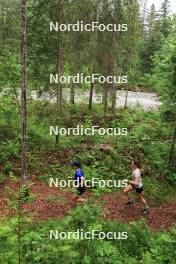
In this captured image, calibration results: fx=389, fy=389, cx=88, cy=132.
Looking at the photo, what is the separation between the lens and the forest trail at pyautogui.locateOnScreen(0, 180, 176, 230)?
1390 centimetres

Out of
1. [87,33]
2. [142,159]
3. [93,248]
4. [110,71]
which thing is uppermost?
[87,33]

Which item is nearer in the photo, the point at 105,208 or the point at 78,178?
the point at 78,178

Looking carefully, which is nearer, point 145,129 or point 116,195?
point 116,195

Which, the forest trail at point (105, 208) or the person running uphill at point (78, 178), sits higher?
the person running uphill at point (78, 178)

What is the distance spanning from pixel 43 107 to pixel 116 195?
768 centimetres

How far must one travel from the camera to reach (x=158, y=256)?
38.2 ft

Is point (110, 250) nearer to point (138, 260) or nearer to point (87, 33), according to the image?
point (138, 260)

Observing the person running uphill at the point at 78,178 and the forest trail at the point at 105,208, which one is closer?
the person running uphill at the point at 78,178

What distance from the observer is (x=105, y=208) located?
1479 centimetres

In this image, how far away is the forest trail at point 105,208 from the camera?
13.9 meters

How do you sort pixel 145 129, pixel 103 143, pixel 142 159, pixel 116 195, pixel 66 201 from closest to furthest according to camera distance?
1. pixel 66 201
2. pixel 116 195
3. pixel 142 159
4. pixel 103 143
5. pixel 145 129

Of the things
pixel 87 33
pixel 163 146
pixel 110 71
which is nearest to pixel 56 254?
pixel 163 146

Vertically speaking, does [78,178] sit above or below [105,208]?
above

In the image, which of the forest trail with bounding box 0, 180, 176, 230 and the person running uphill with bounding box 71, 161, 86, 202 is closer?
the person running uphill with bounding box 71, 161, 86, 202
